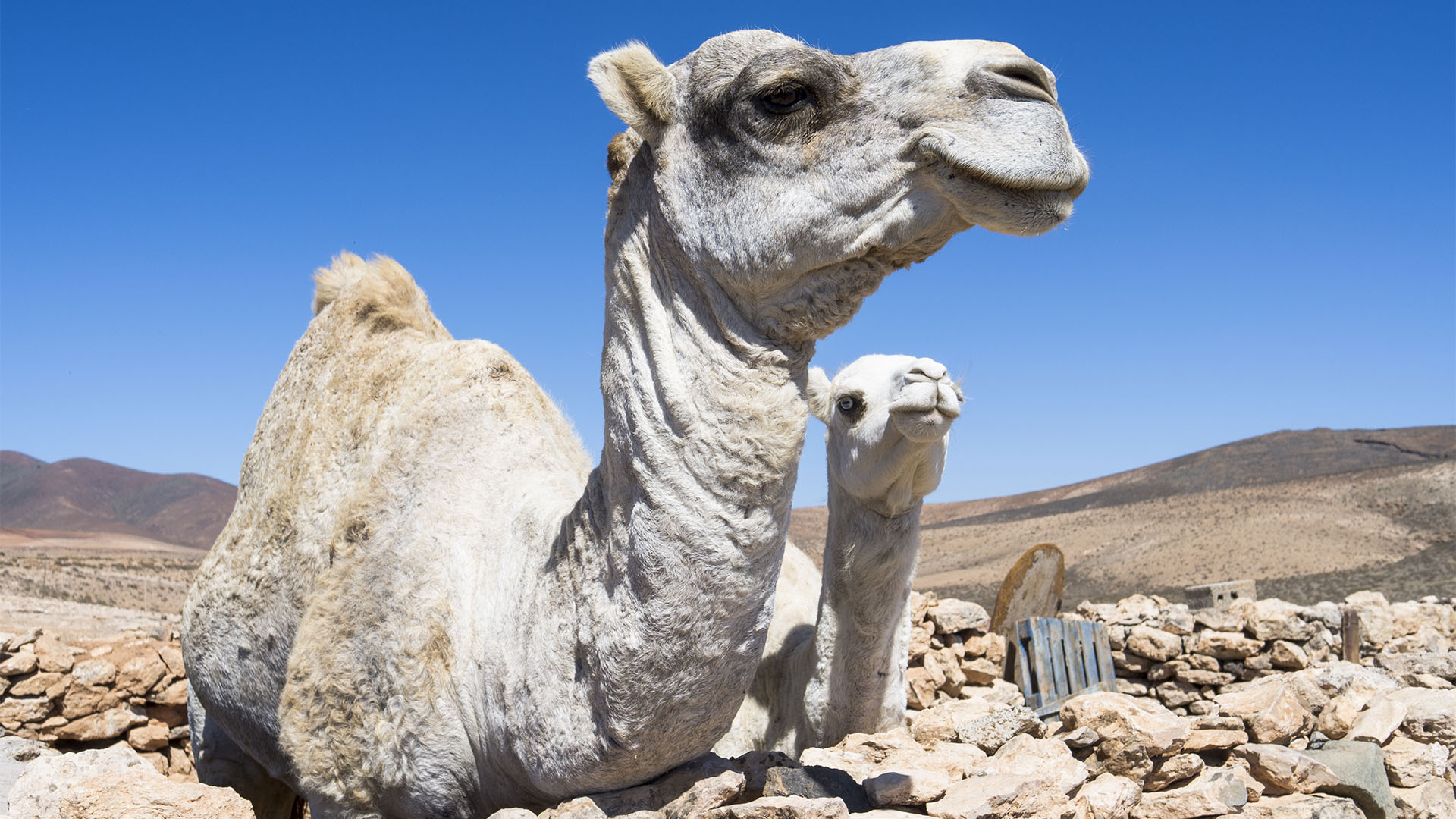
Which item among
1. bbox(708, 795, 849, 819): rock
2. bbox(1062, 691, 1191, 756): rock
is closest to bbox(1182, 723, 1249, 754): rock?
bbox(1062, 691, 1191, 756): rock

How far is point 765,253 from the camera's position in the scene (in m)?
2.50

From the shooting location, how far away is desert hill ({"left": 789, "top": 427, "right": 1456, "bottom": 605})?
24109 millimetres

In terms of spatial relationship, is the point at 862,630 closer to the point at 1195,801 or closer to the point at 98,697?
the point at 1195,801

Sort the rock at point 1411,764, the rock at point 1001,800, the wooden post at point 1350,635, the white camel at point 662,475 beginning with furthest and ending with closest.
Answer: the wooden post at point 1350,635
the rock at point 1411,764
the rock at point 1001,800
the white camel at point 662,475

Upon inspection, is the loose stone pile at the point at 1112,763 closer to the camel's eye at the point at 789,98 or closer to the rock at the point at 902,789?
the rock at the point at 902,789

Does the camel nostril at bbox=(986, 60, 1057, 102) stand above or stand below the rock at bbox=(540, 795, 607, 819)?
above

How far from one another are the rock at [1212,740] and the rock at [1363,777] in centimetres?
44

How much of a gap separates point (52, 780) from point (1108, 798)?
3.13 meters

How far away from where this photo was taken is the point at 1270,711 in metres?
4.62

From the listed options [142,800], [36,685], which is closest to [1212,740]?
[142,800]

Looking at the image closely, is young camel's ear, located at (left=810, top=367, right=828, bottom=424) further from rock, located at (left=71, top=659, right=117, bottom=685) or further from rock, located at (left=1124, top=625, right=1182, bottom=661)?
rock, located at (left=1124, top=625, right=1182, bottom=661)

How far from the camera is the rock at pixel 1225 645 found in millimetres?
8547

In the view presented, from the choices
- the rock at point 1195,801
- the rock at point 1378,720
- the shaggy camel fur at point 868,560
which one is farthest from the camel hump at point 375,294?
the rock at point 1378,720

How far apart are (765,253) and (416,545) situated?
1591mm
